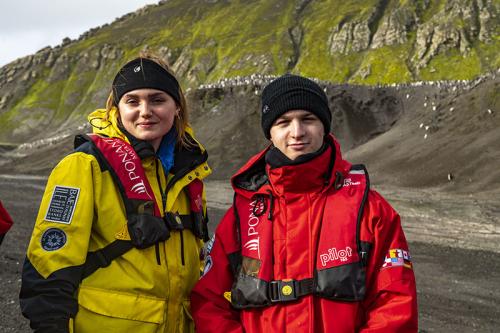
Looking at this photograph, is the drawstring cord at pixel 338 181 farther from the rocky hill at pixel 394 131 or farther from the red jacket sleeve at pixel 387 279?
the rocky hill at pixel 394 131

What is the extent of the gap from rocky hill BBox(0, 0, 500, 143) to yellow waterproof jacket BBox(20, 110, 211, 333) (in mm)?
89095

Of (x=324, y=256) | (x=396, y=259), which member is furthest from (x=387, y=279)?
(x=324, y=256)

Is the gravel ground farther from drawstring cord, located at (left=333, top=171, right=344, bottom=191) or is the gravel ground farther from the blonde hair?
drawstring cord, located at (left=333, top=171, right=344, bottom=191)

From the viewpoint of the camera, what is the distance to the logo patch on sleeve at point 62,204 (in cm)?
335

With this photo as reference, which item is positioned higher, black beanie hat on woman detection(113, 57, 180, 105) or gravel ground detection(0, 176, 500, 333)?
black beanie hat on woman detection(113, 57, 180, 105)

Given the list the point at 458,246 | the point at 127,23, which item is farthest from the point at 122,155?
the point at 127,23

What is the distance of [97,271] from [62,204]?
0.52 meters

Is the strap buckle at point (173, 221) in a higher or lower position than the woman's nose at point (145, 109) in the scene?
lower

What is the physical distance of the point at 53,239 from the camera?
3.30 metres

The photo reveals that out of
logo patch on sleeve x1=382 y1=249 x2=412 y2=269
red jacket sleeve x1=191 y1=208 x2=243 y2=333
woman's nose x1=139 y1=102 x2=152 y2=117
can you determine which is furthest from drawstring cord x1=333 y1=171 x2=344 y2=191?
woman's nose x1=139 y1=102 x2=152 y2=117

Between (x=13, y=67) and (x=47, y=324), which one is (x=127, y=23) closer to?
(x=13, y=67)

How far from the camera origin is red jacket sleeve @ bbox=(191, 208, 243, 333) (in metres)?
3.52

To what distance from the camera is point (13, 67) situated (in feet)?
492

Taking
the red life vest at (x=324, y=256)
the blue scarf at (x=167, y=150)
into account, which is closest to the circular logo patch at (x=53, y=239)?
the blue scarf at (x=167, y=150)
